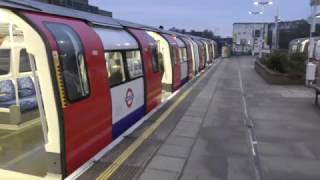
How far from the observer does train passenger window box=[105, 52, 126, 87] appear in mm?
7686

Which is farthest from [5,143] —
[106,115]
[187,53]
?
[187,53]

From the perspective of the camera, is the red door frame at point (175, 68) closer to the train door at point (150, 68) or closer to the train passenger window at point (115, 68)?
the train door at point (150, 68)

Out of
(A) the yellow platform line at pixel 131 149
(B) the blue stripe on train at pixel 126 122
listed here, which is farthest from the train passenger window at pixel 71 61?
(B) the blue stripe on train at pixel 126 122

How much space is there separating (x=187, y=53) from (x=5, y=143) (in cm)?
1403

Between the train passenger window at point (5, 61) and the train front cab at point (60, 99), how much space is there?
1.10 metres

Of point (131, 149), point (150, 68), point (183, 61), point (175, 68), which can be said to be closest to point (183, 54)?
point (183, 61)

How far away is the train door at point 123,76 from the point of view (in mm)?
7781

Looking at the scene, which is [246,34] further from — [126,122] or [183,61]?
[126,122]

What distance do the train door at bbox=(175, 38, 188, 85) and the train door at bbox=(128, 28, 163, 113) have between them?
21.4 ft

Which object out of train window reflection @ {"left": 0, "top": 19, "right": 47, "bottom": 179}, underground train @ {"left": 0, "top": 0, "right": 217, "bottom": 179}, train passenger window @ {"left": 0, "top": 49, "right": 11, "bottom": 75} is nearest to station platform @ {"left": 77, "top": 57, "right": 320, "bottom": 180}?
underground train @ {"left": 0, "top": 0, "right": 217, "bottom": 179}

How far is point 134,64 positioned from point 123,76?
0.97 meters

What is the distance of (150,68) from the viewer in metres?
10.8

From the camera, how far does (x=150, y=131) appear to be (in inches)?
343

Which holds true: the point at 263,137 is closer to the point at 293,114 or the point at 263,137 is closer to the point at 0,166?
the point at 293,114
